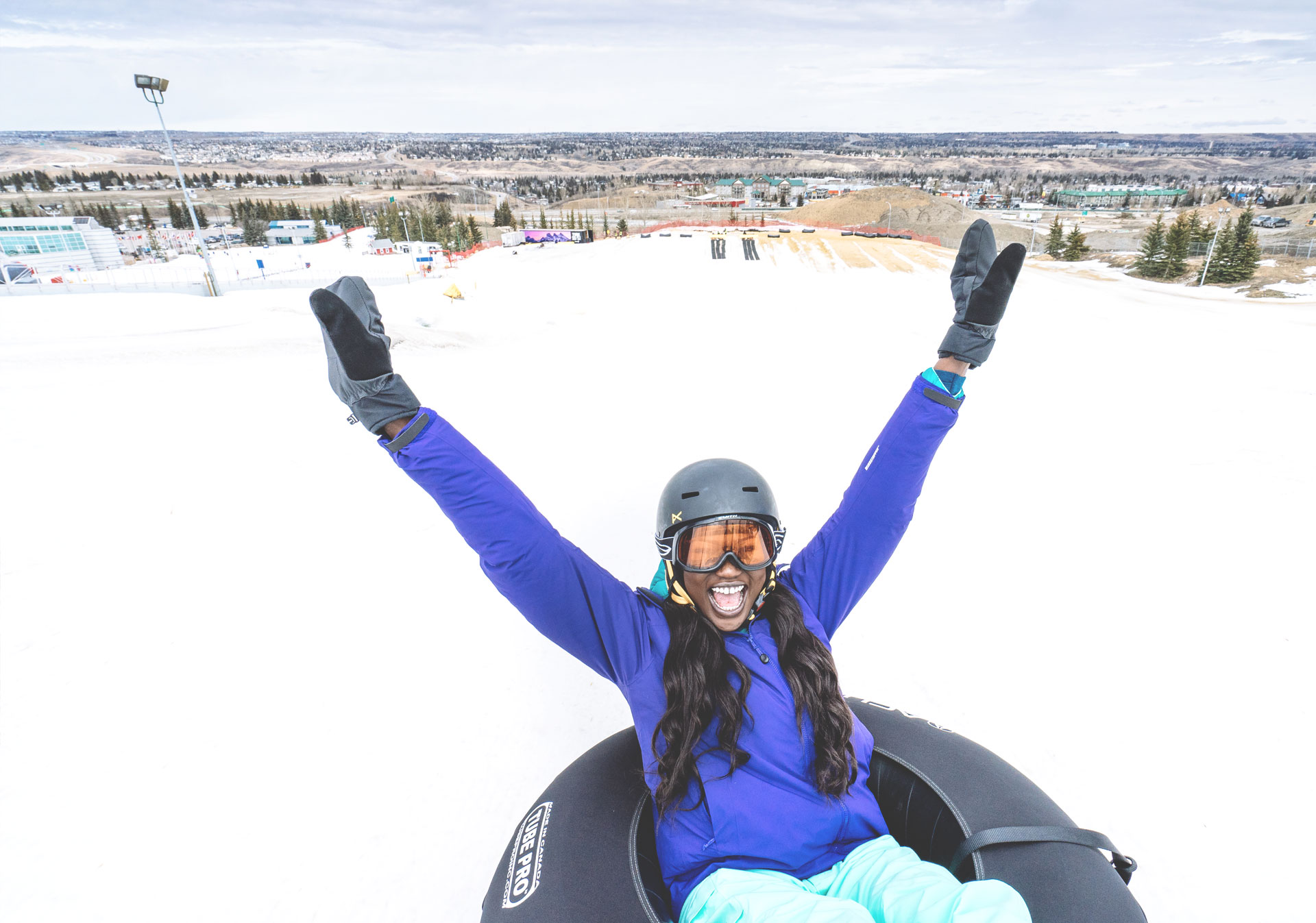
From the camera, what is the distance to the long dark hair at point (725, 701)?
6.33ft

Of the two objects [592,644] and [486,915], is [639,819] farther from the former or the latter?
[592,644]

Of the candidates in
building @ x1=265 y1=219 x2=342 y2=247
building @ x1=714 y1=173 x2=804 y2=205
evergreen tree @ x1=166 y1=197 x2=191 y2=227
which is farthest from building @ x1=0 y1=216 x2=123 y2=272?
building @ x1=714 y1=173 x2=804 y2=205

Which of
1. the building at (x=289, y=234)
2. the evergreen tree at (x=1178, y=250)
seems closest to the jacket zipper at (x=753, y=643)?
the evergreen tree at (x=1178, y=250)

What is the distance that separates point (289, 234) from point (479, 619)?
281ft

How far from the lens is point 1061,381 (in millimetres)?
8469

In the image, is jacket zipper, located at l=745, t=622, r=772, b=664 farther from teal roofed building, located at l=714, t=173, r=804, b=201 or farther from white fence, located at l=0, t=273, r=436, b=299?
teal roofed building, located at l=714, t=173, r=804, b=201

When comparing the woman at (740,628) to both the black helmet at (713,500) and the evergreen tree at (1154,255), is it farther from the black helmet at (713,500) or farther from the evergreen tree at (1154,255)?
the evergreen tree at (1154,255)

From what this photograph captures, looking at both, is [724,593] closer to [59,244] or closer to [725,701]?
[725,701]

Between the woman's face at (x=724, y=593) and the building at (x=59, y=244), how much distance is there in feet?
214

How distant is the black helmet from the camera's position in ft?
7.32

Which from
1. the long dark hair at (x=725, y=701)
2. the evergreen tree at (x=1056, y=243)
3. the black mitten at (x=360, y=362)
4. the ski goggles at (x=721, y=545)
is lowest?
the evergreen tree at (x=1056, y=243)

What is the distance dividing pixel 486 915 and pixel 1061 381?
31.5ft

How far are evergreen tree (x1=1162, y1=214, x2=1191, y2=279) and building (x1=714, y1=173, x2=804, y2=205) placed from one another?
79.8m

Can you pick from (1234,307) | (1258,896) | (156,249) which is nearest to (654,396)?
(1258,896)
